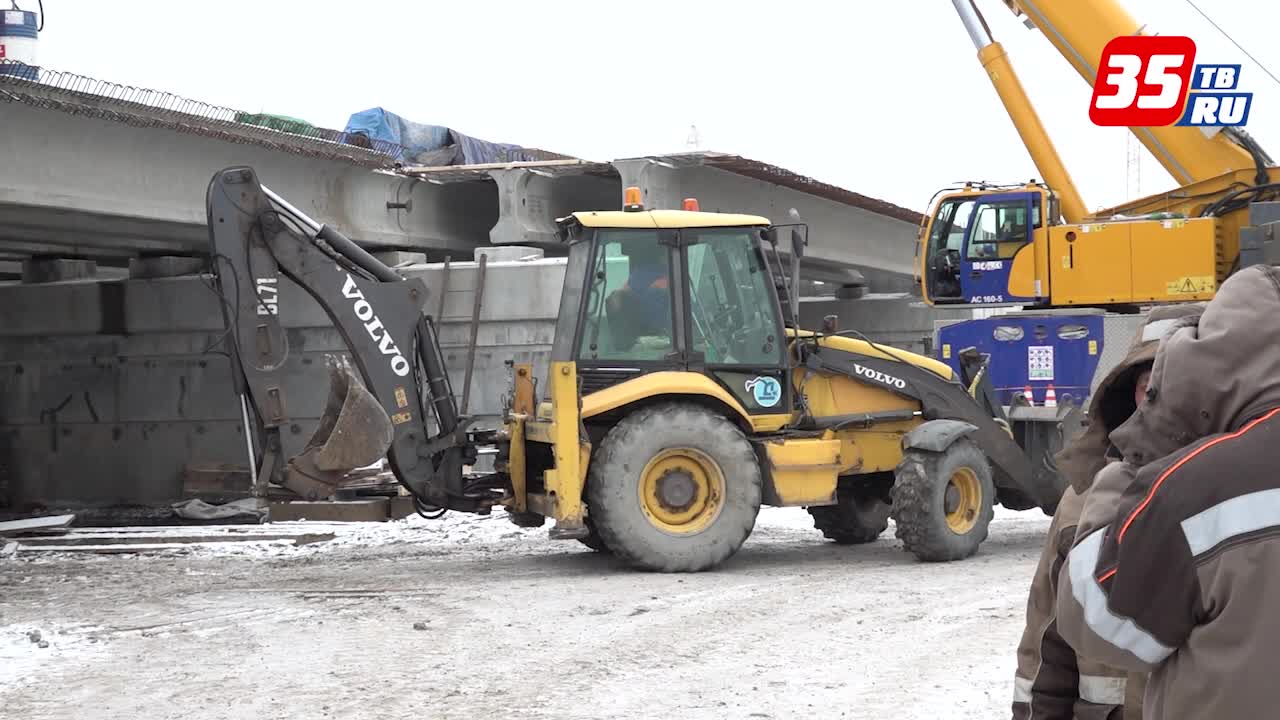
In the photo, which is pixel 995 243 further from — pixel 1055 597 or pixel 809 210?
pixel 1055 597

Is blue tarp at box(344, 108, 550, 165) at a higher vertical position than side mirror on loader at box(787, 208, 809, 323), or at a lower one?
higher

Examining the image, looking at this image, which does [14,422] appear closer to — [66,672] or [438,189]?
[438,189]

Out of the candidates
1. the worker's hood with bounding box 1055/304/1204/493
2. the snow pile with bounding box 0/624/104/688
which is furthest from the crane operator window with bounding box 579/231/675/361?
the worker's hood with bounding box 1055/304/1204/493

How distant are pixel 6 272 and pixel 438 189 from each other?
7514 millimetres

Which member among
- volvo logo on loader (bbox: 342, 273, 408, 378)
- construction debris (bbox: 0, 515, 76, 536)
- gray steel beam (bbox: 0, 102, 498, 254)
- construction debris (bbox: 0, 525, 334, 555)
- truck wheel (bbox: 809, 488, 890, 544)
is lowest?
construction debris (bbox: 0, 525, 334, 555)

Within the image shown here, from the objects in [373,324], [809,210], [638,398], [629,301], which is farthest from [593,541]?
[809,210]

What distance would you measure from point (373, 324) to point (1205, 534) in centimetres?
902

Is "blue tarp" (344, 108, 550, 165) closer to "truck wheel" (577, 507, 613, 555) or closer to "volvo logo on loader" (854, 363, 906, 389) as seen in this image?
"truck wheel" (577, 507, 613, 555)

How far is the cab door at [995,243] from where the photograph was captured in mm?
16156

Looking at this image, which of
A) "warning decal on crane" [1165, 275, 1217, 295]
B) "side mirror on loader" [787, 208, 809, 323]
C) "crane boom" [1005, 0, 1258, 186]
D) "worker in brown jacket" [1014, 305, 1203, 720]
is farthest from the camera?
"crane boom" [1005, 0, 1258, 186]

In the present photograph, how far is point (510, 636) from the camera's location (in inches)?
313

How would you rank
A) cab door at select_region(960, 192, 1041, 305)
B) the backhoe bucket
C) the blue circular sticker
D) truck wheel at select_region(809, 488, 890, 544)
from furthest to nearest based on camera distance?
1. cab door at select_region(960, 192, 1041, 305)
2. truck wheel at select_region(809, 488, 890, 544)
3. the blue circular sticker
4. the backhoe bucket

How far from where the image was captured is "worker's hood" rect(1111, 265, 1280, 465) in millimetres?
2311

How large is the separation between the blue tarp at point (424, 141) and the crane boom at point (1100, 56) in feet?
23.5
